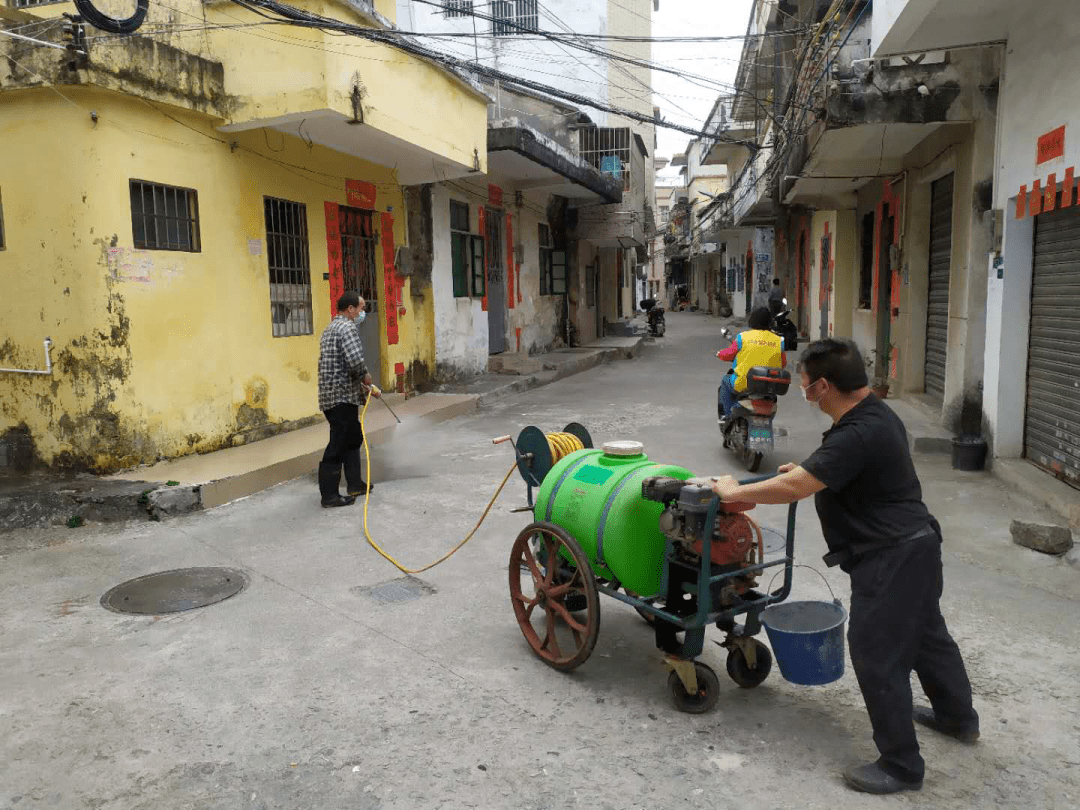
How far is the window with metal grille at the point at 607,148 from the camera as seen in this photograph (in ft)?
72.1

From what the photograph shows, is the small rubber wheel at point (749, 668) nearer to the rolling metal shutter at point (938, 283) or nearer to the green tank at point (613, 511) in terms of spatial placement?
the green tank at point (613, 511)

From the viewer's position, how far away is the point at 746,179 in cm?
2170

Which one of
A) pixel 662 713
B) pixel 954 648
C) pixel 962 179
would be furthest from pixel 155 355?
pixel 962 179

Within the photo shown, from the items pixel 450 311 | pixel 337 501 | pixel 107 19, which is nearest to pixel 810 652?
pixel 337 501

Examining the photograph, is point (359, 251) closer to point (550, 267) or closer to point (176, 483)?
point (176, 483)

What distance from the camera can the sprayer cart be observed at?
3303 mm

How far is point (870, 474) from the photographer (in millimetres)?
2875

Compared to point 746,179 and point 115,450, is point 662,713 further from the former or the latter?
point 746,179

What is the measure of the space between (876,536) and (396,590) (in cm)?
305

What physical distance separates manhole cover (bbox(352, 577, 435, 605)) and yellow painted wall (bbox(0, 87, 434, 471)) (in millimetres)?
3554

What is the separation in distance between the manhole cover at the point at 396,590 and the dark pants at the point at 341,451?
2.08 metres

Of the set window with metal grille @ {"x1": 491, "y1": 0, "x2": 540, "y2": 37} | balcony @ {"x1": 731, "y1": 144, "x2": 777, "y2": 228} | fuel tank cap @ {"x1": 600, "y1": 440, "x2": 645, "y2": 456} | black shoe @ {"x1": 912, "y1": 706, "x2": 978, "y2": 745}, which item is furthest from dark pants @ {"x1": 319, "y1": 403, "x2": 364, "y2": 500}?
window with metal grille @ {"x1": 491, "y1": 0, "x2": 540, "y2": 37}

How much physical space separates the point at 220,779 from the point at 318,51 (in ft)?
23.4

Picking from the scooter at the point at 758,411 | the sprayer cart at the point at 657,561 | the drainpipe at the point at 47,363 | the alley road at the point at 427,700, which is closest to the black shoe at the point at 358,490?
the alley road at the point at 427,700
